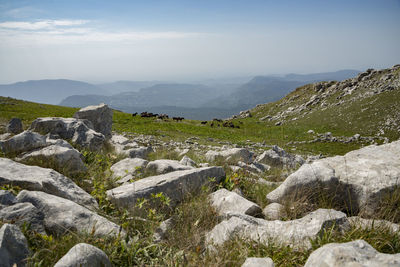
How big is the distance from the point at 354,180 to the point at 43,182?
712cm

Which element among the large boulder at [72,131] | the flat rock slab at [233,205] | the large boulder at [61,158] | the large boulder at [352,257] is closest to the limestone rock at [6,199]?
the large boulder at [61,158]

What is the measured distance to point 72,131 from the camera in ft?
37.7

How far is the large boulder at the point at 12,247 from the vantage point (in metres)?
2.98

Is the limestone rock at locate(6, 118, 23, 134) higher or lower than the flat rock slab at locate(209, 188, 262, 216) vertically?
higher

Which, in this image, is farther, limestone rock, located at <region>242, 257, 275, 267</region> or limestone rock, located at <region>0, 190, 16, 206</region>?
limestone rock, located at <region>0, 190, 16, 206</region>

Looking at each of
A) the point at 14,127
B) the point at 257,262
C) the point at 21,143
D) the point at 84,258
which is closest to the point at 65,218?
the point at 84,258

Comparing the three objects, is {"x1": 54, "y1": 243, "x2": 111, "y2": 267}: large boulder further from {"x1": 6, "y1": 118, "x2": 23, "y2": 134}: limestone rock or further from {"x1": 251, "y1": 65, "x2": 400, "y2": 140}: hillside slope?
{"x1": 251, "y1": 65, "x2": 400, "y2": 140}: hillside slope

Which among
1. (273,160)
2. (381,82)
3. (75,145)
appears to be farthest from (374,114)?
(75,145)

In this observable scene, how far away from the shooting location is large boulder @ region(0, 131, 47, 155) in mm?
7734

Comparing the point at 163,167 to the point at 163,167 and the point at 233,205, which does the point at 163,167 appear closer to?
the point at 163,167

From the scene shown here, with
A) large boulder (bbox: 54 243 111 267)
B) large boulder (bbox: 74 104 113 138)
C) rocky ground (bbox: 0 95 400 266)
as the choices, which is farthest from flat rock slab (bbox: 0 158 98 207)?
large boulder (bbox: 74 104 113 138)

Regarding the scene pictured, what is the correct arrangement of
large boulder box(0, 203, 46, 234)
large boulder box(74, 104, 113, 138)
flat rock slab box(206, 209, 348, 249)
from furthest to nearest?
1. large boulder box(74, 104, 113, 138)
2. flat rock slab box(206, 209, 348, 249)
3. large boulder box(0, 203, 46, 234)

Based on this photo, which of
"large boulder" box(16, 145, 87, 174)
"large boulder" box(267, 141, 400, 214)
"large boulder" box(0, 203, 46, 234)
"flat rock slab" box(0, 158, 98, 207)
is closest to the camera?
"large boulder" box(0, 203, 46, 234)

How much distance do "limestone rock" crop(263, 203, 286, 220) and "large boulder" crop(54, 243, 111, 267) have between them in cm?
352
